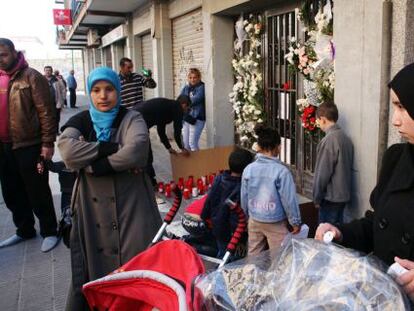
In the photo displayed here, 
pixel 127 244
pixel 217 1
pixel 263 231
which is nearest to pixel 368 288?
pixel 127 244

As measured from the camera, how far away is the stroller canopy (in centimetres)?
146

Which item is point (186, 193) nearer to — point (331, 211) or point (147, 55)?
point (331, 211)

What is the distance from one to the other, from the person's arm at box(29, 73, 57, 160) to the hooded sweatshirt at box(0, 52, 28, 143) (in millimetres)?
152

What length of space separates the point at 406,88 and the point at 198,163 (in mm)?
5084

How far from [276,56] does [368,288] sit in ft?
18.0

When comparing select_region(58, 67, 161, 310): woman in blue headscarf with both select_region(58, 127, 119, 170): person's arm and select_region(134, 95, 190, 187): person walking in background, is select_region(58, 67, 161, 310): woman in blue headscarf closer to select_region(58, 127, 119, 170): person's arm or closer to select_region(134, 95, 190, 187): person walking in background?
select_region(58, 127, 119, 170): person's arm

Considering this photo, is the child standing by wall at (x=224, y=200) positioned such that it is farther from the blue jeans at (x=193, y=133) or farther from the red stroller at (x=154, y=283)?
the blue jeans at (x=193, y=133)

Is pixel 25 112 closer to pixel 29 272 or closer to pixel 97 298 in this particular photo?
pixel 29 272

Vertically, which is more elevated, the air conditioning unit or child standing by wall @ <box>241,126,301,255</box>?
the air conditioning unit

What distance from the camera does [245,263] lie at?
4.36 feet

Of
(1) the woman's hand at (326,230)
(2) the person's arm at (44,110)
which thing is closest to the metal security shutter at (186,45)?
(2) the person's arm at (44,110)

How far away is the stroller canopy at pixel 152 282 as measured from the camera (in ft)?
4.80

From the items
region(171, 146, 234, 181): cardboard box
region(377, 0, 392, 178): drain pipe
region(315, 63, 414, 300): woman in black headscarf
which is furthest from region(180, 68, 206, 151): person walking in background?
region(315, 63, 414, 300): woman in black headscarf

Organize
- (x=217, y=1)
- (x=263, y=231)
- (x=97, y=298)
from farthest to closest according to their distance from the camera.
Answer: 1. (x=217, y=1)
2. (x=263, y=231)
3. (x=97, y=298)
